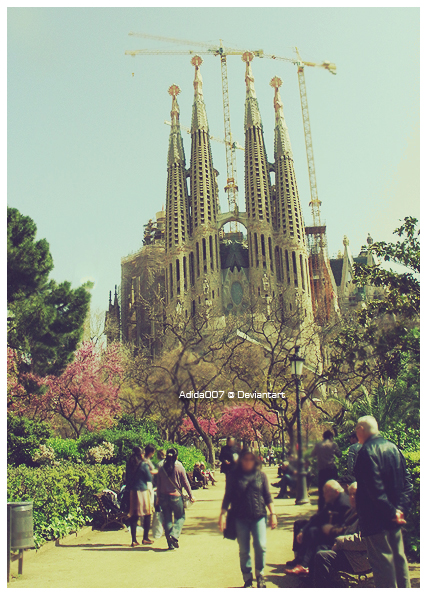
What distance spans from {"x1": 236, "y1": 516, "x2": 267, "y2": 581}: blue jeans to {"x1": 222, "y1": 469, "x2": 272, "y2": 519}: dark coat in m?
0.07

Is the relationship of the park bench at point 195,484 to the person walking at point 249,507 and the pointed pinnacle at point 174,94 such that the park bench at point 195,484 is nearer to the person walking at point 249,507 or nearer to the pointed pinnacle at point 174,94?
the person walking at point 249,507

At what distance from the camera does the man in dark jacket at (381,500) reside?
168 inches

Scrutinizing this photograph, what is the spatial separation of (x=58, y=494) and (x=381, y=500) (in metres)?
4.81

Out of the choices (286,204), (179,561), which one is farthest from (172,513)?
(286,204)

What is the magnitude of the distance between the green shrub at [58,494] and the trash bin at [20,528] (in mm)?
766

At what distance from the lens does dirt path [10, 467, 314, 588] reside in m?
5.34

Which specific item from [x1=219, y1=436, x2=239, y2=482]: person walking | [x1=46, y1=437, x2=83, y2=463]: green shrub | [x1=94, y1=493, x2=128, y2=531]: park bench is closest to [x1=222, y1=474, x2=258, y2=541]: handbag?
[x1=219, y1=436, x2=239, y2=482]: person walking

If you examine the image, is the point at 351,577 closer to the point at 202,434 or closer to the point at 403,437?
the point at 403,437

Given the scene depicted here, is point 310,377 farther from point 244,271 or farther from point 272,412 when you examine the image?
point 244,271

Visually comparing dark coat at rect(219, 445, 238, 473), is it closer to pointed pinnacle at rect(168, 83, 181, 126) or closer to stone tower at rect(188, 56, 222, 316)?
pointed pinnacle at rect(168, 83, 181, 126)

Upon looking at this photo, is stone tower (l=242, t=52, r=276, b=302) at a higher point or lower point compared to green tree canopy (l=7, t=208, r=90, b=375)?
higher

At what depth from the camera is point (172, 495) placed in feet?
21.4

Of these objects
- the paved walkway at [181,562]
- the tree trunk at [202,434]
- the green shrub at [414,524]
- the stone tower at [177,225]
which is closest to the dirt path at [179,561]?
the paved walkway at [181,562]

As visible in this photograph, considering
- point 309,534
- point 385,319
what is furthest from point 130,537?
point 385,319
